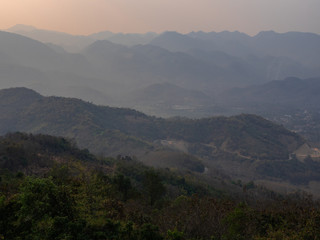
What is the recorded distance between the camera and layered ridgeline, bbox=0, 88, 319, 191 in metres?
93.4

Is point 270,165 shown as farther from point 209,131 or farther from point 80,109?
point 80,109

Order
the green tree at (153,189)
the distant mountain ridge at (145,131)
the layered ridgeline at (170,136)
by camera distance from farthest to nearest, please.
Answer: the distant mountain ridge at (145,131)
the layered ridgeline at (170,136)
the green tree at (153,189)

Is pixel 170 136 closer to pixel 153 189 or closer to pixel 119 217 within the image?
pixel 153 189

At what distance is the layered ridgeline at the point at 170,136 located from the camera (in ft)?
306

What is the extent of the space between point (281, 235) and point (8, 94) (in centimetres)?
12564

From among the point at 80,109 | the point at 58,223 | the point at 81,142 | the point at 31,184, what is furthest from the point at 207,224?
the point at 80,109

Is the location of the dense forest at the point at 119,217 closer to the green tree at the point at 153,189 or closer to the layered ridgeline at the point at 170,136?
the green tree at the point at 153,189

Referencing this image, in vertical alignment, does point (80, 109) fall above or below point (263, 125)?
above

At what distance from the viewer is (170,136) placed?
126 meters

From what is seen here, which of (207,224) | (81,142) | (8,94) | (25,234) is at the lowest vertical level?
(81,142)

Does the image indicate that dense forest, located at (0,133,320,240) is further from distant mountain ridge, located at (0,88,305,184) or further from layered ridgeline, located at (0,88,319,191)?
distant mountain ridge, located at (0,88,305,184)

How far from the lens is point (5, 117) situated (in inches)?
4316

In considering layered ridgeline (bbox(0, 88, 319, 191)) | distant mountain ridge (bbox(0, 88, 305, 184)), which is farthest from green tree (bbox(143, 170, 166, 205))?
distant mountain ridge (bbox(0, 88, 305, 184))

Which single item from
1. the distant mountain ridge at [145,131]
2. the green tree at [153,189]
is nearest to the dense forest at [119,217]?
the green tree at [153,189]
